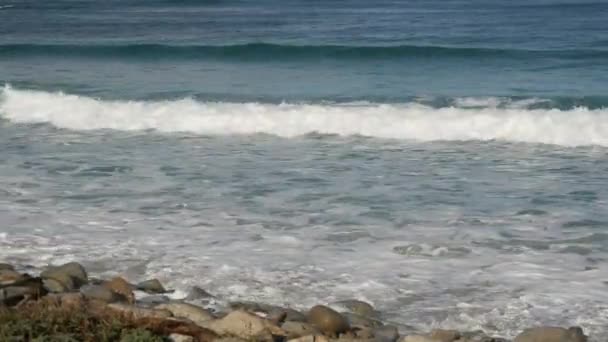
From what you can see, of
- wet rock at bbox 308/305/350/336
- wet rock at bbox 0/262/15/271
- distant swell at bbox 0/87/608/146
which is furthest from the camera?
distant swell at bbox 0/87/608/146

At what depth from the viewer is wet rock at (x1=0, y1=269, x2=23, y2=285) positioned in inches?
292

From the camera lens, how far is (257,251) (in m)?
9.04

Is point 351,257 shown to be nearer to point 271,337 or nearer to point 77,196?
point 271,337

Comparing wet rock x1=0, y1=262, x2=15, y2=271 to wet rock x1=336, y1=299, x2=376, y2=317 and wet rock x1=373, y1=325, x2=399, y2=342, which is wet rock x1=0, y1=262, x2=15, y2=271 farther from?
wet rock x1=373, y1=325, x2=399, y2=342

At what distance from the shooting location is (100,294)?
736 centimetres

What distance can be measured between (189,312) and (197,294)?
28.5 inches

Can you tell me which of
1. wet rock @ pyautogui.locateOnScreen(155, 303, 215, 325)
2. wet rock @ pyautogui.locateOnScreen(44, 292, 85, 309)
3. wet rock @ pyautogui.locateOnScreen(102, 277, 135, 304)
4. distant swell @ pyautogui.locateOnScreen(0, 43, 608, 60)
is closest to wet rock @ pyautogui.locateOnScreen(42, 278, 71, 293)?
wet rock @ pyautogui.locateOnScreen(44, 292, 85, 309)

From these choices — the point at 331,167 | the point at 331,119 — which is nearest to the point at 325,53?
the point at 331,119

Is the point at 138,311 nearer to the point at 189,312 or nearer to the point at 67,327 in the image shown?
the point at 189,312

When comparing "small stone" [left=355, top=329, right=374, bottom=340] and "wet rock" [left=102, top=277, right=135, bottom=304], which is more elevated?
"wet rock" [left=102, top=277, right=135, bottom=304]

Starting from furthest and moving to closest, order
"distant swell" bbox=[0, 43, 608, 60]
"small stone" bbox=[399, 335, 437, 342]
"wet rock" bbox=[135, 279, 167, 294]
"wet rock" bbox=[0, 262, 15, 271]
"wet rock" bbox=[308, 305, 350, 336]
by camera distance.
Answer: "distant swell" bbox=[0, 43, 608, 60] → "wet rock" bbox=[0, 262, 15, 271] → "wet rock" bbox=[135, 279, 167, 294] → "wet rock" bbox=[308, 305, 350, 336] → "small stone" bbox=[399, 335, 437, 342]

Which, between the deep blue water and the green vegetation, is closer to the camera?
the green vegetation

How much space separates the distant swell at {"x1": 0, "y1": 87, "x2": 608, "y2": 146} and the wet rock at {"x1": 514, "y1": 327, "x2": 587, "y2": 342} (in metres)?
9.70

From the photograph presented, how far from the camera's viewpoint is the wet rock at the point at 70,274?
7767 mm
